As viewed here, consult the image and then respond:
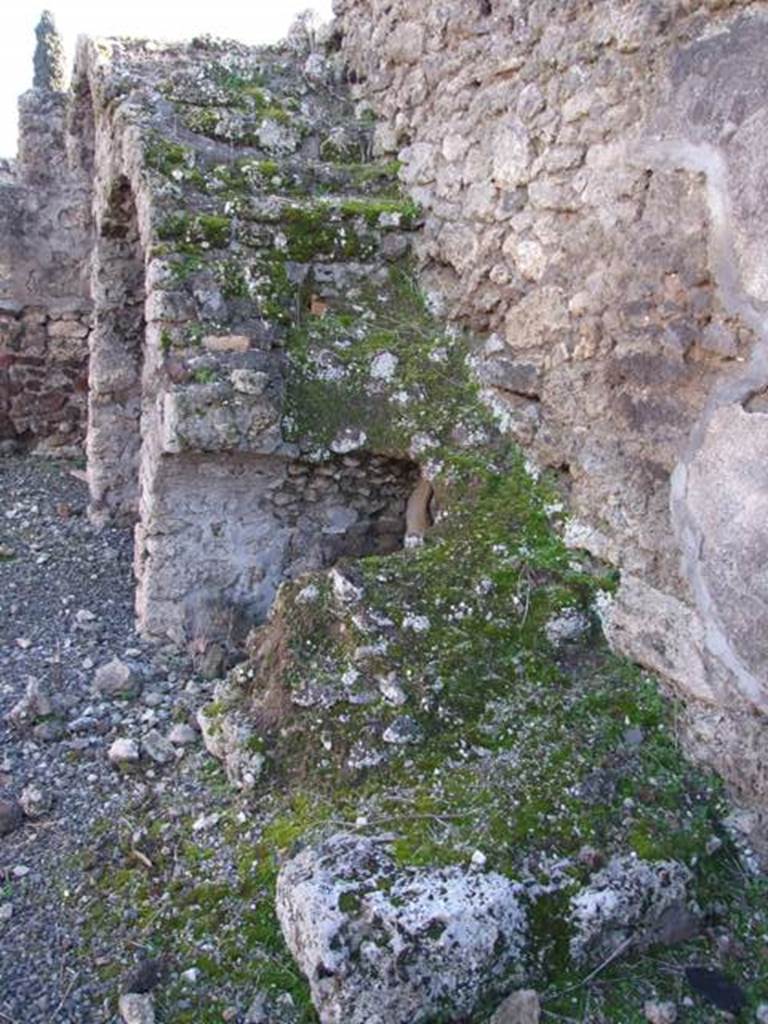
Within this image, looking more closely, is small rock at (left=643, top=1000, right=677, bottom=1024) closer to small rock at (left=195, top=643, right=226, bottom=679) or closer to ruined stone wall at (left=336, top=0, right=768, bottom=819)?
ruined stone wall at (left=336, top=0, right=768, bottom=819)

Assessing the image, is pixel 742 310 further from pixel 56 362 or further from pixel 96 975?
pixel 56 362

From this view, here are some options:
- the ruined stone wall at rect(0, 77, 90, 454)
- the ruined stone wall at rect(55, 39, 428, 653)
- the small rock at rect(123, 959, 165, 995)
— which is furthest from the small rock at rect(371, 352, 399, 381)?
the ruined stone wall at rect(0, 77, 90, 454)

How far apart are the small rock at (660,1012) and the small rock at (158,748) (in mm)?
1654

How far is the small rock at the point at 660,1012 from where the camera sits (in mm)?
2150

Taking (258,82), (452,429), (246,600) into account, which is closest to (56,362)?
(258,82)

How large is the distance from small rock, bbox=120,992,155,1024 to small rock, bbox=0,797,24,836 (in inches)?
31.8

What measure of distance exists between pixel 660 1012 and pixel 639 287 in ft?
6.41

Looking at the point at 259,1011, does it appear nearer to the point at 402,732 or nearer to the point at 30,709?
the point at 402,732

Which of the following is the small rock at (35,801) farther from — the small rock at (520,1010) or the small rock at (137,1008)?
the small rock at (520,1010)

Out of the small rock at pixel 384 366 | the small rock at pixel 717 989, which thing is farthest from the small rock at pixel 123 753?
the small rock at pixel 717 989

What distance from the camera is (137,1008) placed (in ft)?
7.34

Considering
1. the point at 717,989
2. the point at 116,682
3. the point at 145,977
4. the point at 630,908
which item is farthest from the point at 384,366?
the point at 717,989

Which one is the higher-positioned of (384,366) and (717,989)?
(384,366)

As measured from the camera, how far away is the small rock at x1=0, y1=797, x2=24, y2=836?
9.46ft
